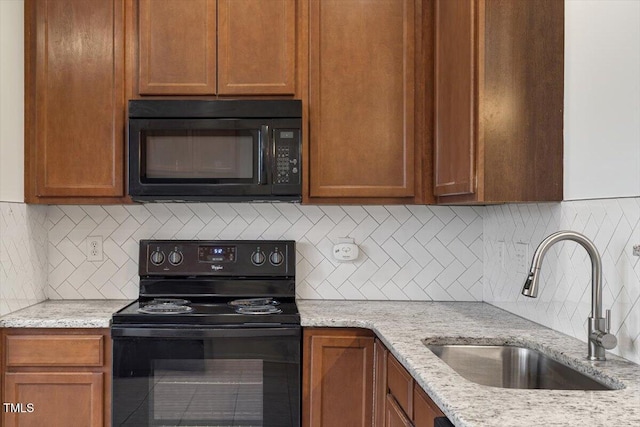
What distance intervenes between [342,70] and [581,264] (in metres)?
1.22

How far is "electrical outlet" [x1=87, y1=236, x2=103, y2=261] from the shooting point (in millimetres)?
2865

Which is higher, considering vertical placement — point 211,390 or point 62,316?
point 62,316

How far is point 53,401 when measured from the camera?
2334 millimetres

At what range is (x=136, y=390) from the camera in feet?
7.63

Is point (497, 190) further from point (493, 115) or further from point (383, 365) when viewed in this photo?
point (383, 365)

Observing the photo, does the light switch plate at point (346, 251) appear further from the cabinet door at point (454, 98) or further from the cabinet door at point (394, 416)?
the cabinet door at point (394, 416)

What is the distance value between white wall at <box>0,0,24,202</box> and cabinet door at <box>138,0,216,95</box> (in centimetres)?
48

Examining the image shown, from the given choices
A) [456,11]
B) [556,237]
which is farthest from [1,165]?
[556,237]

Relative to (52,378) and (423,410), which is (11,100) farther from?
(423,410)

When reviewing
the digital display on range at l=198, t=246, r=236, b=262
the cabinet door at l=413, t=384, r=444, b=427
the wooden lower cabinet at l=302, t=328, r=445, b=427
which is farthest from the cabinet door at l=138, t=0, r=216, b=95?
the cabinet door at l=413, t=384, r=444, b=427

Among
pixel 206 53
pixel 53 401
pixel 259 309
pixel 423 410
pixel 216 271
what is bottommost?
pixel 53 401

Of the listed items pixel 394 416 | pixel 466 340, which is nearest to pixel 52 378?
pixel 394 416

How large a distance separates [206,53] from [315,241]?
37.6 inches

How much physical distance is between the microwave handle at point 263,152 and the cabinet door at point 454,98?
68 centimetres
